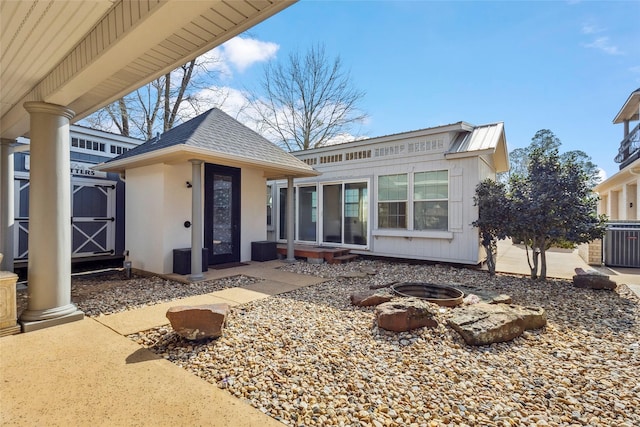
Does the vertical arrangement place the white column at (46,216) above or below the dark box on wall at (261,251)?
above

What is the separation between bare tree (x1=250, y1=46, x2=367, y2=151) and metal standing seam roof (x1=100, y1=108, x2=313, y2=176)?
10550mm

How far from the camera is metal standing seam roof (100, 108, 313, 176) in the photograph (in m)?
6.16

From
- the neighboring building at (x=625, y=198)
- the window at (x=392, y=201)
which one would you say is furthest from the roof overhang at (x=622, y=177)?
the window at (x=392, y=201)

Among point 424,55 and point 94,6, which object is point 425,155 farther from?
point 94,6

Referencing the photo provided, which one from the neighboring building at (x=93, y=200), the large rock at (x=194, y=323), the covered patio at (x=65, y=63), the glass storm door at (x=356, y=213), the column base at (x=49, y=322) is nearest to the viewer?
the covered patio at (x=65, y=63)

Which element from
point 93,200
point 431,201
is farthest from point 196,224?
point 431,201

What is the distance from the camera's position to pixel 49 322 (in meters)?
3.62

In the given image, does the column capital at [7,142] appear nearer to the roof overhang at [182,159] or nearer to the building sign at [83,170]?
the roof overhang at [182,159]

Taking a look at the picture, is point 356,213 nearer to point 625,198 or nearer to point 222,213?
point 222,213

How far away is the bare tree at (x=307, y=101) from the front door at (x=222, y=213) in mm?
11055

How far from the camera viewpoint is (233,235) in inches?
316

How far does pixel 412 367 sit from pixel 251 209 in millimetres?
6462

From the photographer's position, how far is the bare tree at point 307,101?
18.2 metres

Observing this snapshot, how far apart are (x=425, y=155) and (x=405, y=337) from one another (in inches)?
220
